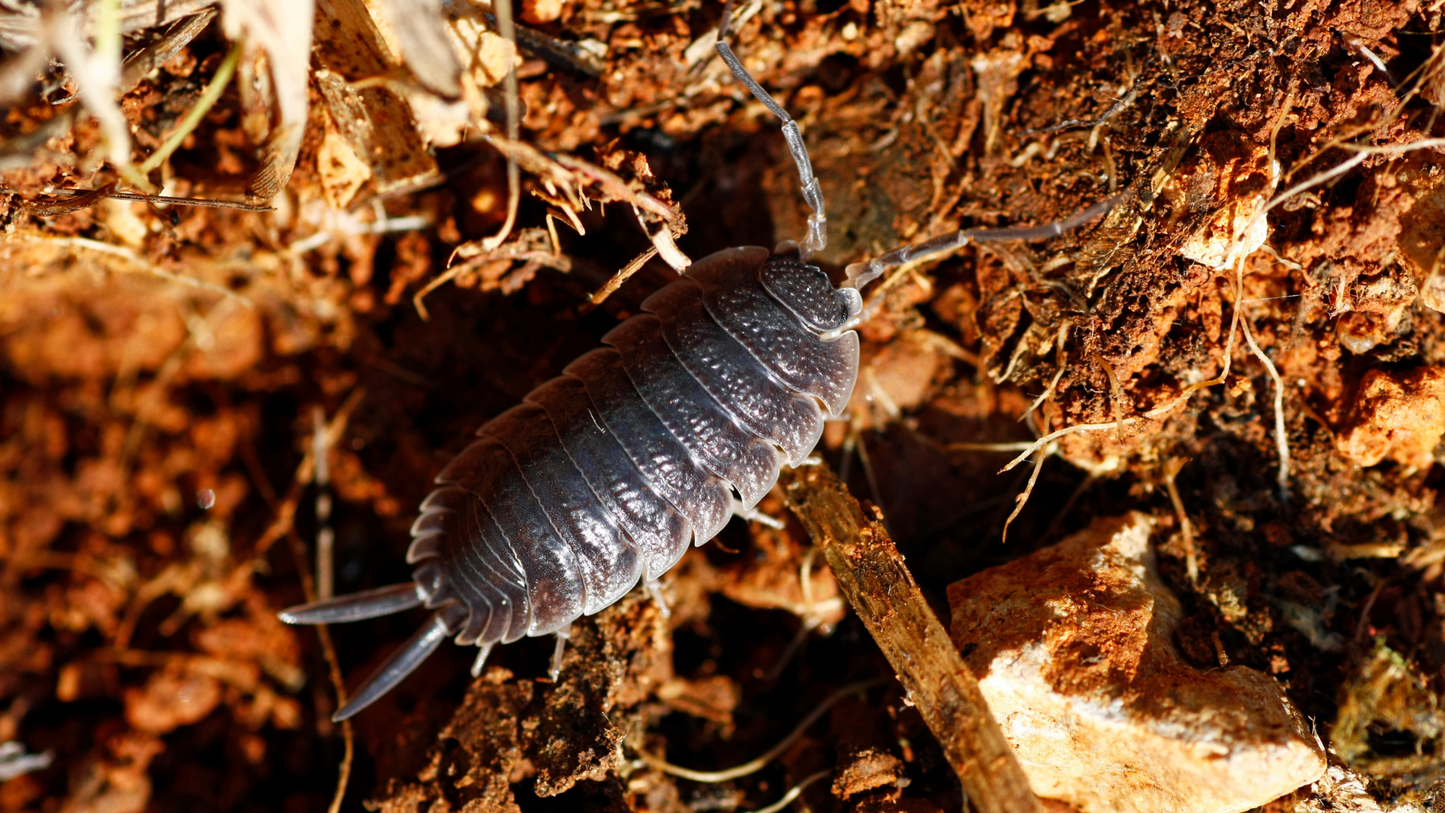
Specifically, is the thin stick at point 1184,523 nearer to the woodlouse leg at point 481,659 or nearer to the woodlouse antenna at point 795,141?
the woodlouse antenna at point 795,141

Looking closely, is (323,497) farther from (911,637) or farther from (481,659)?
(911,637)

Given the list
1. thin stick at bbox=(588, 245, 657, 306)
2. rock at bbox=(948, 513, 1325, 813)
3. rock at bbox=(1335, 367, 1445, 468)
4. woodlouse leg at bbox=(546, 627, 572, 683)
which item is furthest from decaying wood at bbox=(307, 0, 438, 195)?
rock at bbox=(1335, 367, 1445, 468)

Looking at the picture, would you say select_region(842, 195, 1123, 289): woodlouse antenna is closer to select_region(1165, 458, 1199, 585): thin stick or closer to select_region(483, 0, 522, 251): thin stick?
select_region(1165, 458, 1199, 585): thin stick

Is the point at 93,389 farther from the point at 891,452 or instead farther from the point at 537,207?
the point at 891,452

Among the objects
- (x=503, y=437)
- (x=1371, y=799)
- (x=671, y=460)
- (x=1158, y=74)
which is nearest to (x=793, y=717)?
(x=671, y=460)

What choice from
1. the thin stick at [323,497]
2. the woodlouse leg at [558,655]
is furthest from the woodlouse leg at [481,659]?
the thin stick at [323,497]

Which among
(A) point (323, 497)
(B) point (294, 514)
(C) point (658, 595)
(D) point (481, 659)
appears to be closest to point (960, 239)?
(C) point (658, 595)
